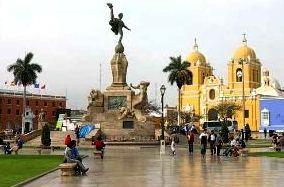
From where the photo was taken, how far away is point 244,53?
122875 millimetres

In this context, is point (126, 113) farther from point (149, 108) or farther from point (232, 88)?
point (232, 88)

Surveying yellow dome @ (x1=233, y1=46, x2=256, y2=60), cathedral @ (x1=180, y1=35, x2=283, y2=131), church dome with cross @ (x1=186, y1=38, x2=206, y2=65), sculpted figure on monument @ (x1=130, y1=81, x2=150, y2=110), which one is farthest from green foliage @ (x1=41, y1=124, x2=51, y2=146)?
church dome with cross @ (x1=186, y1=38, x2=206, y2=65)

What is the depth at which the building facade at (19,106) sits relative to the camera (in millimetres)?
105400

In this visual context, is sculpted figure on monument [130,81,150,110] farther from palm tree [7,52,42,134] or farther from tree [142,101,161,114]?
palm tree [7,52,42,134]

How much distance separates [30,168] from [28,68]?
6100 centimetres

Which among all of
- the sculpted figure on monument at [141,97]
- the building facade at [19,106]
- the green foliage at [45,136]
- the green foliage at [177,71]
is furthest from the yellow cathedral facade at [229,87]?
the green foliage at [45,136]

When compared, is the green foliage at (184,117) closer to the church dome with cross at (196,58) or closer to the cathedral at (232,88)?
the cathedral at (232,88)

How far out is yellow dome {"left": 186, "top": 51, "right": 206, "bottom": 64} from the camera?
133250 mm

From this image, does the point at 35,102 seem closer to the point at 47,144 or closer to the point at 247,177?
the point at 47,144

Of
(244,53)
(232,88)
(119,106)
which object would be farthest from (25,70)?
(244,53)

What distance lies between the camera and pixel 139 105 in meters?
50.3

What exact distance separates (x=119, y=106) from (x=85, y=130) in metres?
4.03

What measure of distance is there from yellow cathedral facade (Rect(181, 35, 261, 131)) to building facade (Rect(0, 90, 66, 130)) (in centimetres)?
3390

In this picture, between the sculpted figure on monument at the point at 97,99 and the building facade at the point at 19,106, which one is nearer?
the sculpted figure on monument at the point at 97,99
